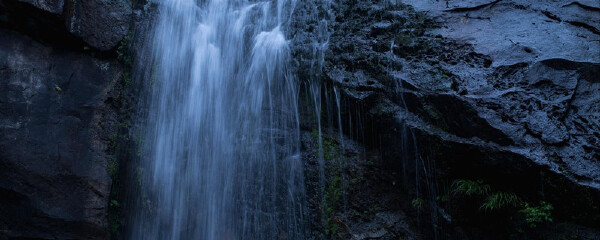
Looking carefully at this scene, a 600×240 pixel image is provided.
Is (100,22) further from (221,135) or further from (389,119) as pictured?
(389,119)

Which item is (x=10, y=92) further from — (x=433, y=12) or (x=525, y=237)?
(x=525, y=237)

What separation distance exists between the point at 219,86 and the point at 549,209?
4964 millimetres

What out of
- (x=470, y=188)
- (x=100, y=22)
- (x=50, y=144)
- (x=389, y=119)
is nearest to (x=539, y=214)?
(x=470, y=188)

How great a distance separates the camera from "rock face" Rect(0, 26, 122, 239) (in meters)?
4.58

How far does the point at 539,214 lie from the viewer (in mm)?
4297

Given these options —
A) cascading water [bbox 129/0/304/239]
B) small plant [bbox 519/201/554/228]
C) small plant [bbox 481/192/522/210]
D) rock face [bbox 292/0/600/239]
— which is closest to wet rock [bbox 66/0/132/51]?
cascading water [bbox 129/0/304/239]

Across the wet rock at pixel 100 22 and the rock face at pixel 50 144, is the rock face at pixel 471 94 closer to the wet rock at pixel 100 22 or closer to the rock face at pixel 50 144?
the wet rock at pixel 100 22

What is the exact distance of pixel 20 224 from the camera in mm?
4559

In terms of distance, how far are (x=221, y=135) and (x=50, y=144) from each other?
2.31 meters

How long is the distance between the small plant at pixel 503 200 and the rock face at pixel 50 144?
16.8 ft

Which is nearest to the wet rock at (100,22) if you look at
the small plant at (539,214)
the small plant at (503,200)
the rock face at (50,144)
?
the rock face at (50,144)

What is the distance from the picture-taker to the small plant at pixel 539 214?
428cm

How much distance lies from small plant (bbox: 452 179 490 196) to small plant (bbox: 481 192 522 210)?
0.45 feet

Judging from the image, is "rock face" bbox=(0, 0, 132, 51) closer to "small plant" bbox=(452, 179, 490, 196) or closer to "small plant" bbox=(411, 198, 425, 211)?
"small plant" bbox=(411, 198, 425, 211)
